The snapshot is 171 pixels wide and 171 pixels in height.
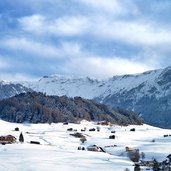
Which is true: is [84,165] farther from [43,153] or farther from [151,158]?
[151,158]

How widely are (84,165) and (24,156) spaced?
713 inches

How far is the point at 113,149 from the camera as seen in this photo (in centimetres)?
17288

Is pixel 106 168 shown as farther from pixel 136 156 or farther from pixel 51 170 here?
pixel 136 156

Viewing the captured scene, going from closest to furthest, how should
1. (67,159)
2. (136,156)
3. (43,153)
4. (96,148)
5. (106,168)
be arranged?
(106,168) < (67,159) < (43,153) < (136,156) < (96,148)

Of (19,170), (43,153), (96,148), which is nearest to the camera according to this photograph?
(19,170)

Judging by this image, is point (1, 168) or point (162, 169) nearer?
point (1, 168)

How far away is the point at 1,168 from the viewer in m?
107

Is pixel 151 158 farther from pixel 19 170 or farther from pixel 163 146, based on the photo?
pixel 19 170

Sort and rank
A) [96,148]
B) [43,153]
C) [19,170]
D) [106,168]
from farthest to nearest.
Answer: [96,148], [43,153], [106,168], [19,170]

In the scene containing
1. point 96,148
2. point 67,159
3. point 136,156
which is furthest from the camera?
point 96,148

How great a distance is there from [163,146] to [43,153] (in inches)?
2078

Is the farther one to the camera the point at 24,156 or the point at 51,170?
the point at 24,156

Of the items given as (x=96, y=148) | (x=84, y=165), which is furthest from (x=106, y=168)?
(x=96, y=148)

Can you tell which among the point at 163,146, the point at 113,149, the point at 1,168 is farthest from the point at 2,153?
the point at 163,146
